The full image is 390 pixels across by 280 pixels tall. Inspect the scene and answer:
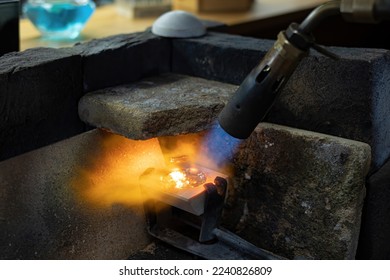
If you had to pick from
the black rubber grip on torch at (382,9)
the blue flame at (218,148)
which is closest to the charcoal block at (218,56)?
the blue flame at (218,148)

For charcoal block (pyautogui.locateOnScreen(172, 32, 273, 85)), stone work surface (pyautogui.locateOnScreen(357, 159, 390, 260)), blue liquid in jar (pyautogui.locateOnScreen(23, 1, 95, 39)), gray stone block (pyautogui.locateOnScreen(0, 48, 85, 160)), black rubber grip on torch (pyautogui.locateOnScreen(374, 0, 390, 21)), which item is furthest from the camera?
blue liquid in jar (pyautogui.locateOnScreen(23, 1, 95, 39))

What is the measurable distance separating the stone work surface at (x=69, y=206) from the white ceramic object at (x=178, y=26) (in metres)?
0.28

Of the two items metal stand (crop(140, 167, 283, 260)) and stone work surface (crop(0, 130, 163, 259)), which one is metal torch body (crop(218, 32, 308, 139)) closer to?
metal stand (crop(140, 167, 283, 260))

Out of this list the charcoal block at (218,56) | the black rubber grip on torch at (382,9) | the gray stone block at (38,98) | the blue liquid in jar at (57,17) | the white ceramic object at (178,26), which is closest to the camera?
the black rubber grip on torch at (382,9)

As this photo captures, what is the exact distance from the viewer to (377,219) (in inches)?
47.2

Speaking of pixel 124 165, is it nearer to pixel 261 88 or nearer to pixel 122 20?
pixel 261 88

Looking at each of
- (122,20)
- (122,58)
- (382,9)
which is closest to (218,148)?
(122,58)

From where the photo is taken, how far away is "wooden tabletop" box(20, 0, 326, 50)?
1632 millimetres

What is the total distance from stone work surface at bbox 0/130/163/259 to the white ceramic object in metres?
0.28

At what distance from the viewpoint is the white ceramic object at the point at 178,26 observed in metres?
1.41

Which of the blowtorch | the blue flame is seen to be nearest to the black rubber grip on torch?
the blowtorch

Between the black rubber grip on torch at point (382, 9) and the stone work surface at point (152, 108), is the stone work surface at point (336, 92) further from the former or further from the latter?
the black rubber grip on torch at point (382, 9)

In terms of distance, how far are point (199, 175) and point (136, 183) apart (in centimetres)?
16
